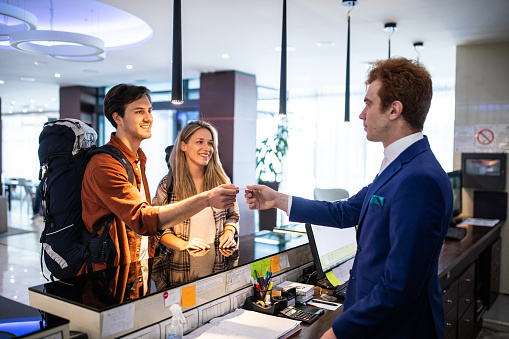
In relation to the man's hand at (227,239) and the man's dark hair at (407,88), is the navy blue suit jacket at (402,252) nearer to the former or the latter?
the man's dark hair at (407,88)

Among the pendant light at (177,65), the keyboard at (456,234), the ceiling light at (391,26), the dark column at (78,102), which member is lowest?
the keyboard at (456,234)

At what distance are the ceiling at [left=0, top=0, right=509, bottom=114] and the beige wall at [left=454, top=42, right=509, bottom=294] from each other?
0.70 ft

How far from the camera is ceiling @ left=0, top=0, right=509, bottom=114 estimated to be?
4320 millimetres

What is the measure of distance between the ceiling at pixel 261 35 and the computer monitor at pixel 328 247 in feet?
8.47

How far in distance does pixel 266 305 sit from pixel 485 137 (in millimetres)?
4567

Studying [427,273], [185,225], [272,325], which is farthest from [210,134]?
[427,273]

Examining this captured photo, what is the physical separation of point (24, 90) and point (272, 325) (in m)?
11.8

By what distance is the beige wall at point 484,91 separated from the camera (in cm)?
528

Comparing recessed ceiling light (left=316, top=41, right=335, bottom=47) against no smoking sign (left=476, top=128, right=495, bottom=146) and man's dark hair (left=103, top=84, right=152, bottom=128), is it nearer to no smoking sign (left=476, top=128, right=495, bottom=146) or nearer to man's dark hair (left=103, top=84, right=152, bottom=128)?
no smoking sign (left=476, top=128, right=495, bottom=146)

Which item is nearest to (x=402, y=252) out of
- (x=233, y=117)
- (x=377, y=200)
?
(x=377, y=200)

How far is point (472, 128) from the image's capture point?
214 inches

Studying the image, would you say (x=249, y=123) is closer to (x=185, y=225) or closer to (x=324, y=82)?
(x=324, y=82)

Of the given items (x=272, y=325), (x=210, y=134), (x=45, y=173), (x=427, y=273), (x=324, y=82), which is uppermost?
(x=324, y=82)

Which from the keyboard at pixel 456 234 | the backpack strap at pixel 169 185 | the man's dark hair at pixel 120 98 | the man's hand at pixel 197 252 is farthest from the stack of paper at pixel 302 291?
the keyboard at pixel 456 234
